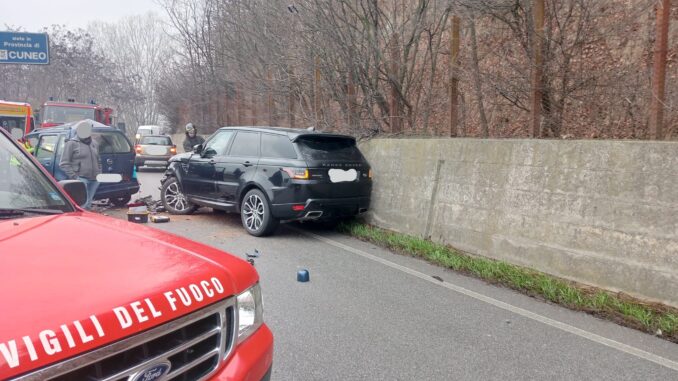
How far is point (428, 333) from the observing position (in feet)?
12.6

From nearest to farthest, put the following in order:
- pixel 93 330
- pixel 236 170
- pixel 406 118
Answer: pixel 93 330, pixel 236 170, pixel 406 118

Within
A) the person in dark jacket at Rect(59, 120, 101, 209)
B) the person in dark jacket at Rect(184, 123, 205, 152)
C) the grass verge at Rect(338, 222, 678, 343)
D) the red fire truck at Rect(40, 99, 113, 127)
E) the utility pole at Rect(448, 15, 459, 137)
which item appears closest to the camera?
the grass verge at Rect(338, 222, 678, 343)

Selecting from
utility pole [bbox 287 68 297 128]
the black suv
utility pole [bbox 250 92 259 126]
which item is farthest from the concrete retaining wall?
utility pole [bbox 250 92 259 126]

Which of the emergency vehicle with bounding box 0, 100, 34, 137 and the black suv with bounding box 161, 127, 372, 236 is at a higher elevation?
the emergency vehicle with bounding box 0, 100, 34, 137

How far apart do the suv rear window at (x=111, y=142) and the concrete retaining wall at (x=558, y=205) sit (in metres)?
6.04

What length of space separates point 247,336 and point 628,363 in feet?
9.44

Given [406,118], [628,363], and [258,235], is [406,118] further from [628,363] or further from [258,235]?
[628,363]

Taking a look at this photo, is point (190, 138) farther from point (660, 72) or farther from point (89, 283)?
point (89, 283)

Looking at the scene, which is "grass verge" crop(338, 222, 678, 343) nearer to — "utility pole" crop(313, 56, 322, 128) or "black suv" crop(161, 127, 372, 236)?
"black suv" crop(161, 127, 372, 236)

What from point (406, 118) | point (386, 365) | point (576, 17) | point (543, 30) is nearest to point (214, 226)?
point (406, 118)

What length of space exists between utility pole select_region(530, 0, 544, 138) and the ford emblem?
235 inches

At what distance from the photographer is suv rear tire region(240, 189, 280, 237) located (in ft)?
23.7

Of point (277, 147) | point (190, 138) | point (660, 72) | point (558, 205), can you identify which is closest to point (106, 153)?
point (190, 138)

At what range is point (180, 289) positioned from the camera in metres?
1.78
